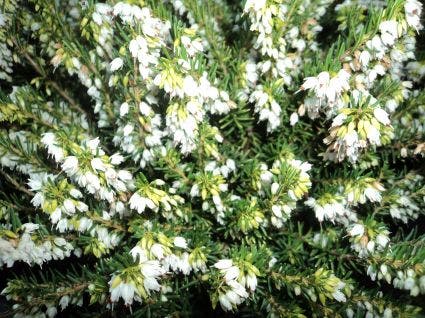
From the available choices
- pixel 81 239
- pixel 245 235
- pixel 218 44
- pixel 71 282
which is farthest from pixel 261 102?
pixel 71 282

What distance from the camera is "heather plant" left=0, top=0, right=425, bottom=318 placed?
202 cm

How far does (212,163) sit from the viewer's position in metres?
2.57

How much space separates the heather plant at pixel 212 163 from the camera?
79.4 inches

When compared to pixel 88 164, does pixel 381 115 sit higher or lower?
higher

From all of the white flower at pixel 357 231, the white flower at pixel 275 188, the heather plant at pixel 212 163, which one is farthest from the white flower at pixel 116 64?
the white flower at pixel 357 231

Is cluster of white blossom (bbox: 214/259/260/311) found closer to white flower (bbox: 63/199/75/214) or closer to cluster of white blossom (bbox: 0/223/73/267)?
white flower (bbox: 63/199/75/214)

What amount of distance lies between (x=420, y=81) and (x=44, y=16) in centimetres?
294

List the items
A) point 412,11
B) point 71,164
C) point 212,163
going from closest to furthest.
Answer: point 71,164
point 412,11
point 212,163

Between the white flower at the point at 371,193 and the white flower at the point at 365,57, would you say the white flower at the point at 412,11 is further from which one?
the white flower at the point at 371,193

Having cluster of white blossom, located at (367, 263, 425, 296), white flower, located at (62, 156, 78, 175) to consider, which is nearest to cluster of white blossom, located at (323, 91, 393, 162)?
cluster of white blossom, located at (367, 263, 425, 296)

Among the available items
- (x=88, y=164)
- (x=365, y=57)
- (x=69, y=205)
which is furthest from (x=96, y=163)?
(x=365, y=57)

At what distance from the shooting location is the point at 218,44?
278cm

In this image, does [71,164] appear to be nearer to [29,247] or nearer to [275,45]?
[29,247]

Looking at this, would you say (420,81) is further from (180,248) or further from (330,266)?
(180,248)
